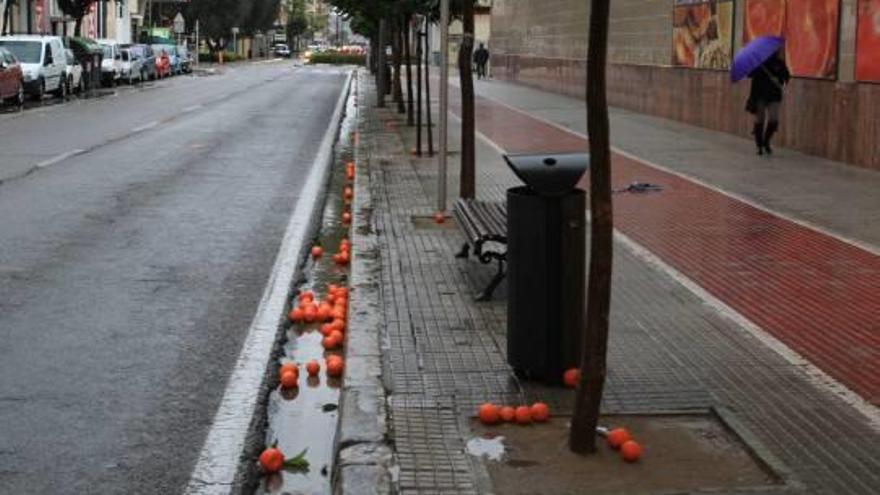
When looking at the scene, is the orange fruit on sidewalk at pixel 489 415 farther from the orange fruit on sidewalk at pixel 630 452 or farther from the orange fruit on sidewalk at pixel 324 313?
the orange fruit on sidewalk at pixel 324 313

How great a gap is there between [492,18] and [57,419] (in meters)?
52.7

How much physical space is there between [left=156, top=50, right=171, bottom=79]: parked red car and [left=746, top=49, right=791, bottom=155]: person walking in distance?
44789mm

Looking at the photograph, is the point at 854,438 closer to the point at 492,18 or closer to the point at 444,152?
the point at 444,152

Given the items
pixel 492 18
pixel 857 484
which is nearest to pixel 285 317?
pixel 857 484

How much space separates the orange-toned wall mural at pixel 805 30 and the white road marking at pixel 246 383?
8.71 meters

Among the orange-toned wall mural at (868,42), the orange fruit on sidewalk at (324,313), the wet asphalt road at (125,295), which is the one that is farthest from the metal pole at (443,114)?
the orange-toned wall mural at (868,42)

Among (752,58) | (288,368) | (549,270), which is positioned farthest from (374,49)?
(549,270)

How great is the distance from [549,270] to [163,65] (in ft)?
184

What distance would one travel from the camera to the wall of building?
1659 cm

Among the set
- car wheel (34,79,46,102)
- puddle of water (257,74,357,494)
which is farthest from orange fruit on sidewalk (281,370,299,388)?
car wheel (34,79,46,102)

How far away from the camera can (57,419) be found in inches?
234

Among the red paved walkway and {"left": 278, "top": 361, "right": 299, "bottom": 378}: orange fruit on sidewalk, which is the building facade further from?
{"left": 278, "top": 361, "right": 299, "bottom": 378}: orange fruit on sidewalk

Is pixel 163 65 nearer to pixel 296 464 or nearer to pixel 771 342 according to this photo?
pixel 771 342

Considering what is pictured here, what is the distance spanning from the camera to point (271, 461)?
17.5ft
